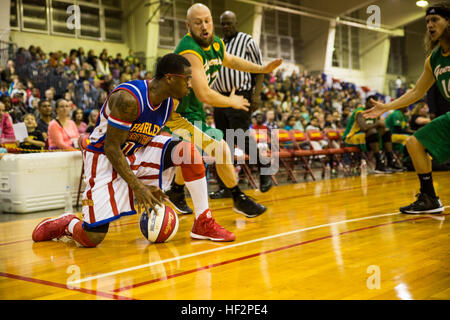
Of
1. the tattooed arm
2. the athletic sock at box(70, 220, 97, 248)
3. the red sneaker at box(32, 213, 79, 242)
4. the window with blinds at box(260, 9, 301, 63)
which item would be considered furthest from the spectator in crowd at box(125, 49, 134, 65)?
the tattooed arm

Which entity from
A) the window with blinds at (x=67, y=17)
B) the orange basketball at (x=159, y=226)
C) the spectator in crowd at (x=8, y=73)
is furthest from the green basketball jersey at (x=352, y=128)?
the window with blinds at (x=67, y=17)

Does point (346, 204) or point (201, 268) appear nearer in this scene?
point (201, 268)

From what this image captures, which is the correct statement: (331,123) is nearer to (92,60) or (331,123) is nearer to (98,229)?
(92,60)

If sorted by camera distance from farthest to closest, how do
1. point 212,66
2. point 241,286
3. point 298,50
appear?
1. point 298,50
2. point 212,66
3. point 241,286

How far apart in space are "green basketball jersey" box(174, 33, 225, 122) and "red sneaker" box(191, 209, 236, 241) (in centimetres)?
116

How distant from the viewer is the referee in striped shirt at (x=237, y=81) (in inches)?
231

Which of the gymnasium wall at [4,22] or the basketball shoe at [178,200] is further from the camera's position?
the gymnasium wall at [4,22]

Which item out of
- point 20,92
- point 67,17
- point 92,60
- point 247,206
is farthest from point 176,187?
point 67,17

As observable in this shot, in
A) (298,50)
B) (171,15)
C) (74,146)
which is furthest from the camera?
(298,50)

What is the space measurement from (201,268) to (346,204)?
119 inches

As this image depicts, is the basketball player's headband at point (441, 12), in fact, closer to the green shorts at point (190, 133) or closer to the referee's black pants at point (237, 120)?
the green shorts at point (190, 133)

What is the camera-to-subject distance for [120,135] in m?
3.15
